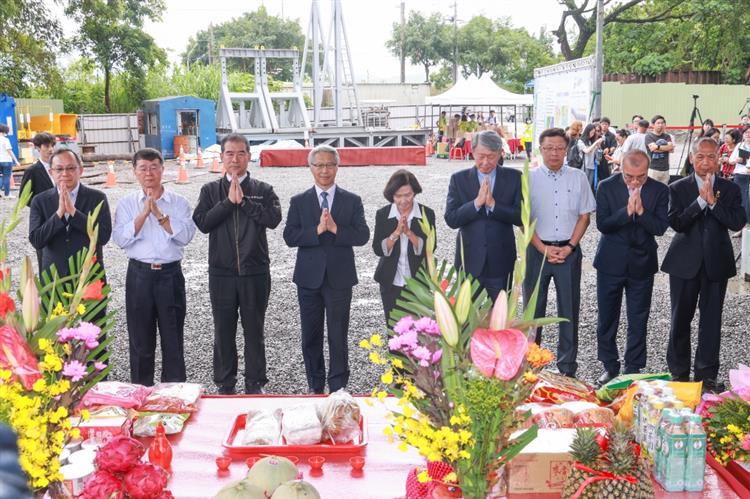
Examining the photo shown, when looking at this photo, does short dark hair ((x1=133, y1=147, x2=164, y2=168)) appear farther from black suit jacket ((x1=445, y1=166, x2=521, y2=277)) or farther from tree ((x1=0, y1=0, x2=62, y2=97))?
tree ((x1=0, y1=0, x2=62, y2=97))

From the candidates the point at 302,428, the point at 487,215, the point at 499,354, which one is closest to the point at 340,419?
the point at 302,428

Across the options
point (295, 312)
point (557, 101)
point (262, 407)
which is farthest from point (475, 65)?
point (262, 407)

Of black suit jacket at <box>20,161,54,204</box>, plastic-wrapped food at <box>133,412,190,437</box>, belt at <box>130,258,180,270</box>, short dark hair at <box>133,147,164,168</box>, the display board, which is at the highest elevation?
the display board

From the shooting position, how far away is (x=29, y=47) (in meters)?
16.3

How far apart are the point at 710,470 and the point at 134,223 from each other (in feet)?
10.5

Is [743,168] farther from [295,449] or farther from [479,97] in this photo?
[479,97]

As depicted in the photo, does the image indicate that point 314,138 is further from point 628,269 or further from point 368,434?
point 368,434

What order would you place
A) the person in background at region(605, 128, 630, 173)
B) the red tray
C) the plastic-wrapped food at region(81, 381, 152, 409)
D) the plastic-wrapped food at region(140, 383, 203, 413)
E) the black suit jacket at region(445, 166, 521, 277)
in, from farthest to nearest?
the person in background at region(605, 128, 630, 173)
the black suit jacket at region(445, 166, 521, 277)
the plastic-wrapped food at region(140, 383, 203, 413)
the plastic-wrapped food at region(81, 381, 152, 409)
the red tray

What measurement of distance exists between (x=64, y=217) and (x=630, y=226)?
342 centimetres

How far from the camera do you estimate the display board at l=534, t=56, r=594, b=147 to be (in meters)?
12.0

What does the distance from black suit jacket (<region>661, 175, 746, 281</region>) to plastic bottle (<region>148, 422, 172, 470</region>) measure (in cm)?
340

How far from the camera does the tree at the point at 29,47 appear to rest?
15602 millimetres

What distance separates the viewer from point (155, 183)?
177 inches

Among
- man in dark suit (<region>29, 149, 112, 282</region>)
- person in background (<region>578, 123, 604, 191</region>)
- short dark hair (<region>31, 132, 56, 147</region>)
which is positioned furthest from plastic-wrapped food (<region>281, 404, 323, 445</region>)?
person in background (<region>578, 123, 604, 191</region>)
